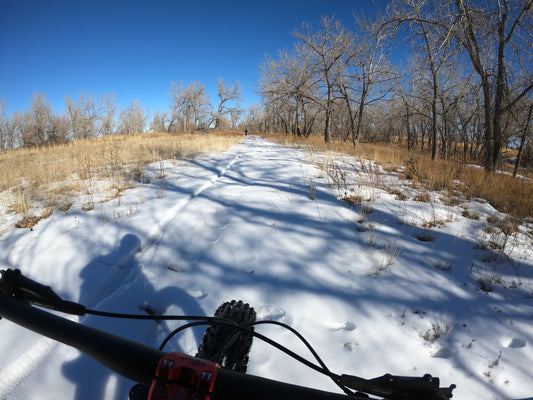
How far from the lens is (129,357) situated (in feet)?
2.13

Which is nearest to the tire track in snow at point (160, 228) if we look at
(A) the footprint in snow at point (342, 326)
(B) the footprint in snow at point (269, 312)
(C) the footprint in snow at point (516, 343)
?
(B) the footprint in snow at point (269, 312)

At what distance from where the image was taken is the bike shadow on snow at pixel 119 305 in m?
1.38

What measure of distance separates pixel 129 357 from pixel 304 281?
1.78 m

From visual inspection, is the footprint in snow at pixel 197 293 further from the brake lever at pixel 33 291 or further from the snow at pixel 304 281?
the brake lever at pixel 33 291

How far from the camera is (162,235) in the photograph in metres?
3.09

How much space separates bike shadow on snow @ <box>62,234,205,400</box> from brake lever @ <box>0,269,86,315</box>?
727 millimetres

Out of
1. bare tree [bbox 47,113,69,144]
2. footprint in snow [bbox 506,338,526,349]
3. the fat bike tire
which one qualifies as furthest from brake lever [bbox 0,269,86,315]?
bare tree [bbox 47,113,69,144]

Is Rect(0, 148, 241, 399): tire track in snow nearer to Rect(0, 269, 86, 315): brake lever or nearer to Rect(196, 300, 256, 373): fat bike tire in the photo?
Result: Rect(0, 269, 86, 315): brake lever

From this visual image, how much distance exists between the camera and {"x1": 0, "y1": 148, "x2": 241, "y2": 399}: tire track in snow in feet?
4.65

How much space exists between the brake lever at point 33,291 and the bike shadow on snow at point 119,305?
0.73m

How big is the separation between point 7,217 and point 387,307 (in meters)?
5.36

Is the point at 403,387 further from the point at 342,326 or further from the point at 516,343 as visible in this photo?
the point at 516,343

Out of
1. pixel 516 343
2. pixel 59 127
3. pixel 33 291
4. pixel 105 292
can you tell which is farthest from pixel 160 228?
pixel 59 127

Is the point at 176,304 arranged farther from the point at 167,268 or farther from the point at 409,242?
the point at 409,242
